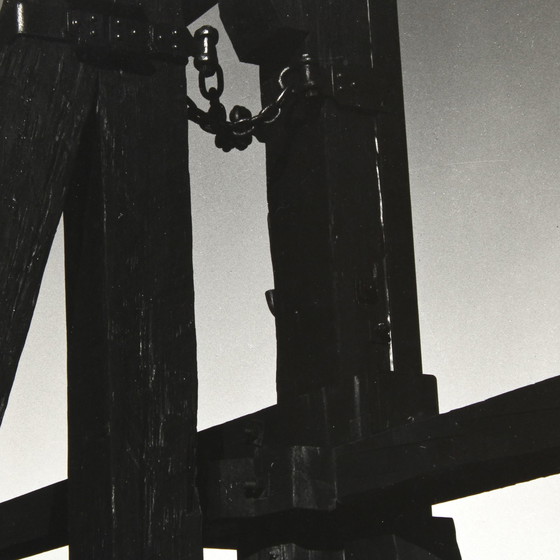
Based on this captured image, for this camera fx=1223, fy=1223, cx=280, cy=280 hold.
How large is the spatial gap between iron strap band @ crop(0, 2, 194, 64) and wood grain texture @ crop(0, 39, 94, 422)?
0.02 m

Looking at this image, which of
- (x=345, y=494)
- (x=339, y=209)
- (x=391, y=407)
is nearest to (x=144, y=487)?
(x=345, y=494)

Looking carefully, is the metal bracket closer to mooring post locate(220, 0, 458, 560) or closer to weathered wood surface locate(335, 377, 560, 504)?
mooring post locate(220, 0, 458, 560)

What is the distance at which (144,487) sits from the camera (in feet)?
6.37

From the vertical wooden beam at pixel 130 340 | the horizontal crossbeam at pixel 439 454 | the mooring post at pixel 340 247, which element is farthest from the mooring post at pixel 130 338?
the mooring post at pixel 340 247

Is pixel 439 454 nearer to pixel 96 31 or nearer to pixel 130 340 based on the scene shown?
pixel 130 340

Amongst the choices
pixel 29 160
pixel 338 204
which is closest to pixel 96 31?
pixel 29 160

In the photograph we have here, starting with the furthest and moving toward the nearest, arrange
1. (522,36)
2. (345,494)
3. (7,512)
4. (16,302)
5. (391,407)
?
(522,36), (7,512), (391,407), (345,494), (16,302)

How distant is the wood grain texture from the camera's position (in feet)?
6.24

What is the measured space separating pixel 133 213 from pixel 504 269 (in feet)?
13.1

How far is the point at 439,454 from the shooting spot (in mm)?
1935

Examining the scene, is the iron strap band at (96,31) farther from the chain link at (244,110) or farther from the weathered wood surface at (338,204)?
the weathered wood surface at (338,204)

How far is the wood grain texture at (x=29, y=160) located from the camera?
74.9 inches

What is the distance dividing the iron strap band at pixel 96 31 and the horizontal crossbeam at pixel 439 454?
2.30 ft

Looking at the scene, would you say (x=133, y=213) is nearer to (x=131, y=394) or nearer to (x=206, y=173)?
(x=131, y=394)
